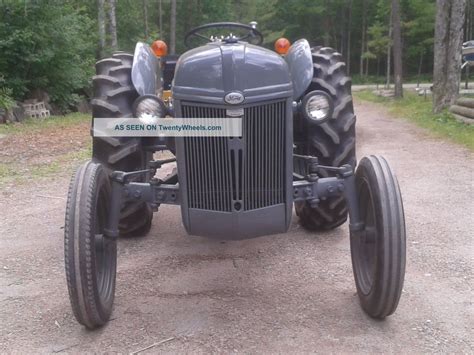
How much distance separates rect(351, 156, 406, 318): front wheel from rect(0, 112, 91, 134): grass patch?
11.0 m

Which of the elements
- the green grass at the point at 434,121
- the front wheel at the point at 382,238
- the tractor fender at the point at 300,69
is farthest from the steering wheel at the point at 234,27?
the green grass at the point at 434,121

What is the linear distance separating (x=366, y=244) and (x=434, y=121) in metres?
10.8

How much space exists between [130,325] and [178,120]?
1.36m

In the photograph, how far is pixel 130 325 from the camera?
3.44 metres

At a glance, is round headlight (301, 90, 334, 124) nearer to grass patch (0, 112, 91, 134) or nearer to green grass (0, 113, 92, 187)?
green grass (0, 113, 92, 187)

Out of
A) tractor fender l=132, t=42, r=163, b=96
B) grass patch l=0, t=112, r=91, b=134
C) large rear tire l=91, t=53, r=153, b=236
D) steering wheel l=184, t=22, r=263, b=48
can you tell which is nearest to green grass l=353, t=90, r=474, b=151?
steering wheel l=184, t=22, r=263, b=48

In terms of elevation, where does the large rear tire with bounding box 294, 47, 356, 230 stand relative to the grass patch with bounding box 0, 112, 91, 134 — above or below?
above

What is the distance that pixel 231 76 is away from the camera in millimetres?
3133

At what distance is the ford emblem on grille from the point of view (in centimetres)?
311

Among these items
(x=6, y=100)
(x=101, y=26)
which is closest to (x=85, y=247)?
(x=6, y=100)

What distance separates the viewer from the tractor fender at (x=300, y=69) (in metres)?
4.20

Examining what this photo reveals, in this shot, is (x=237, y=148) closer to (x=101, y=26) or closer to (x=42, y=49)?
(x=42, y=49)

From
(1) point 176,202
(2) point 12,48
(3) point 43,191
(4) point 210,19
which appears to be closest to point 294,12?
(4) point 210,19

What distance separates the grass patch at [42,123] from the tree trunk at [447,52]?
33.7 feet
